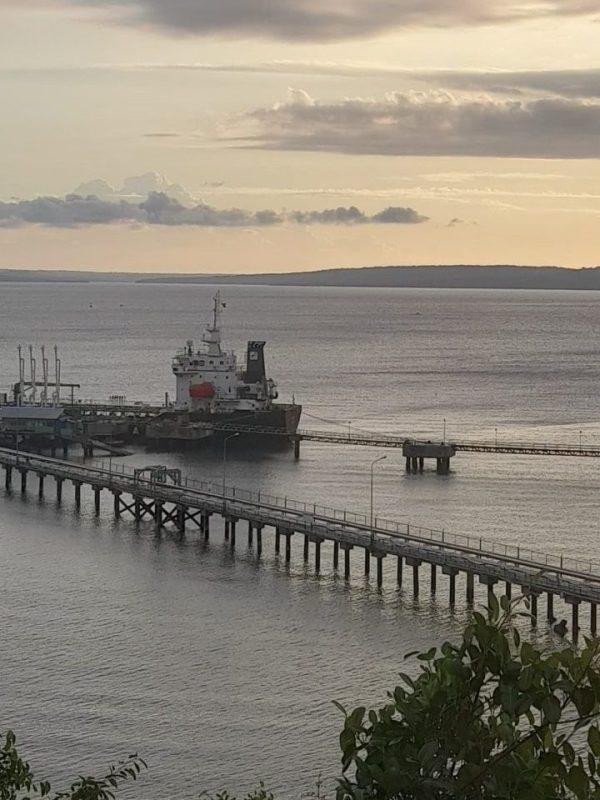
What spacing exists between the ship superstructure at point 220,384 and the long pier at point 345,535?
61.3ft

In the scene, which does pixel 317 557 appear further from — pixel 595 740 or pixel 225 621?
pixel 595 740

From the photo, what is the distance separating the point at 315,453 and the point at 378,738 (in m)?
79.1

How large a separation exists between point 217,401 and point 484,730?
278 ft

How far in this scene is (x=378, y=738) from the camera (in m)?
10.4

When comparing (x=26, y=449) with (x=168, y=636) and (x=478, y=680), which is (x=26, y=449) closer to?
(x=168, y=636)

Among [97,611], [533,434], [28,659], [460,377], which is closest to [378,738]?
[28,659]

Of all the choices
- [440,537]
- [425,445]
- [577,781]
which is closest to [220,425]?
[425,445]

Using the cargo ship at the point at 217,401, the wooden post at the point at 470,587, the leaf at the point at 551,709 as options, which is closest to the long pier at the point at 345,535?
the wooden post at the point at 470,587

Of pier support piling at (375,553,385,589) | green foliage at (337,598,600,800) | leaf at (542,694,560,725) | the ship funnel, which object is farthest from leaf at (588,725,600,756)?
the ship funnel

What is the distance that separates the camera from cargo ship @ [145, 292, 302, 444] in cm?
9231

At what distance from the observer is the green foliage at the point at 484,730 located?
9.91 meters

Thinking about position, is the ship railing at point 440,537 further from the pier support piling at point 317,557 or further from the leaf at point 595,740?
the leaf at point 595,740

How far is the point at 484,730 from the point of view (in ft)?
33.7

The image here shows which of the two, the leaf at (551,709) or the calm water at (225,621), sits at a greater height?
the leaf at (551,709)
